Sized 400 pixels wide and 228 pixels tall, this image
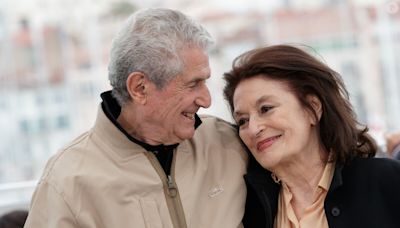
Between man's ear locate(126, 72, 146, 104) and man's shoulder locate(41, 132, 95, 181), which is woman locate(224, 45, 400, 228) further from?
man's shoulder locate(41, 132, 95, 181)

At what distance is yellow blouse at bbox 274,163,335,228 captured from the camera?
6.05ft

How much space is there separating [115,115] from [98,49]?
503 centimetres

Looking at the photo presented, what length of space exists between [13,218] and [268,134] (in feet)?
2.98

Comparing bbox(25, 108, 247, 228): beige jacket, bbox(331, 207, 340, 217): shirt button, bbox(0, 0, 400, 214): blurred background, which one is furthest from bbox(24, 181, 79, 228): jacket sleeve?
bbox(0, 0, 400, 214): blurred background

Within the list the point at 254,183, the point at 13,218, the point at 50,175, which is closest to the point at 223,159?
the point at 254,183

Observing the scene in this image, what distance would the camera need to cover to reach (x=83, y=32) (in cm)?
689

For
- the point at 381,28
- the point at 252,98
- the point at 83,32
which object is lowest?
the point at 381,28

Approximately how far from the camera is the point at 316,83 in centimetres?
186

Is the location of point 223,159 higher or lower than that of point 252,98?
lower

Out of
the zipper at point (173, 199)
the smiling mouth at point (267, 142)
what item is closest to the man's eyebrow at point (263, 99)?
the smiling mouth at point (267, 142)

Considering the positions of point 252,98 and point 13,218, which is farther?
point 13,218

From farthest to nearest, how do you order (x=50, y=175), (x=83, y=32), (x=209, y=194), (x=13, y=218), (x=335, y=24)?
1. (x=335, y=24)
2. (x=83, y=32)
3. (x=13, y=218)
4. (x=209, y=194)
5. (x=50, y=175)

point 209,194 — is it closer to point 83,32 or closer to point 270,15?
point 83,32

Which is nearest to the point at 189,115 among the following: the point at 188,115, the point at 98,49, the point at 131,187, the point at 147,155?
the point at 188,115
